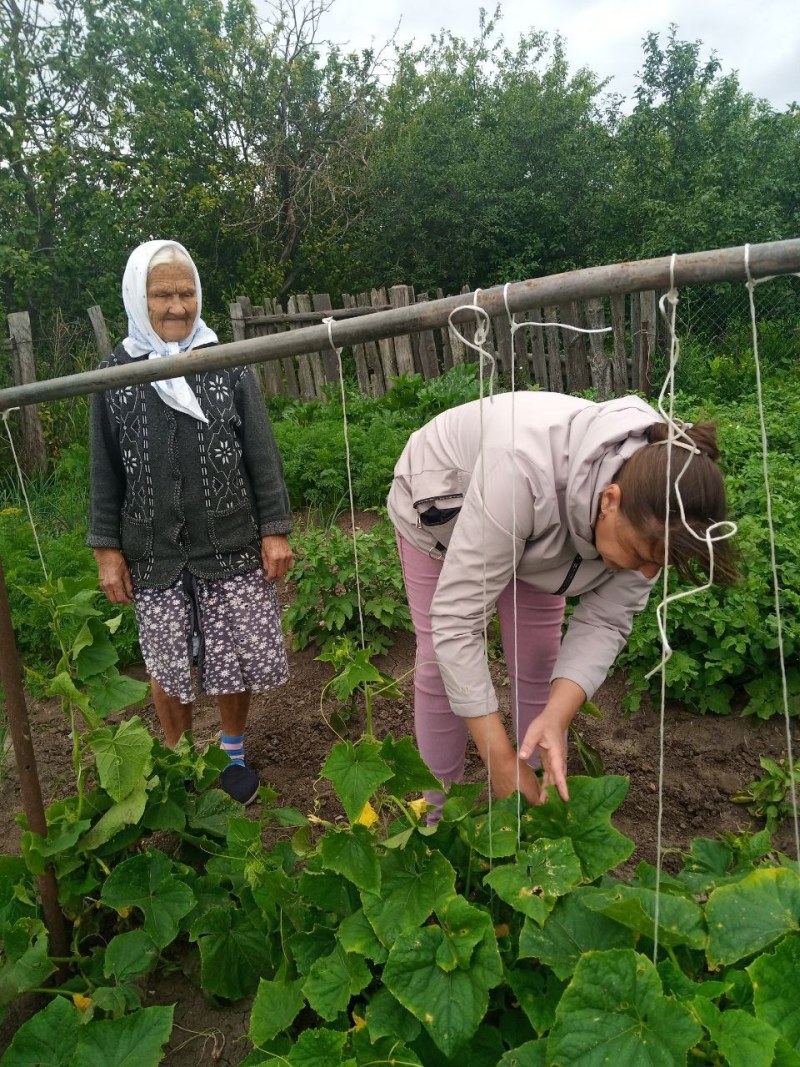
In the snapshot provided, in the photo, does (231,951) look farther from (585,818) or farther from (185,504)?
(185,504)

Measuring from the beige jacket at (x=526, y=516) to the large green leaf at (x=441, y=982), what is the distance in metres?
0.47

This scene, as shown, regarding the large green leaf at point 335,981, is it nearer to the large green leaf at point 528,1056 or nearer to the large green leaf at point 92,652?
the large green leaf at point 528,1056

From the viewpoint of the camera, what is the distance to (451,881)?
Answer: 135 centimetres

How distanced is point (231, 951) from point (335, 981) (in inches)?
16.5

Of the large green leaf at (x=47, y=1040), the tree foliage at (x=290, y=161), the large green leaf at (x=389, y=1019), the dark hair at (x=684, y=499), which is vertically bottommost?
the large green leaf at (x=47, y=1040)

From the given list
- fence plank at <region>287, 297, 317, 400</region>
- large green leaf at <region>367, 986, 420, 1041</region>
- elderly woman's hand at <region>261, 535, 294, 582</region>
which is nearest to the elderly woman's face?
elderly woman's hand at <region>261, 535, 294, 582</region>

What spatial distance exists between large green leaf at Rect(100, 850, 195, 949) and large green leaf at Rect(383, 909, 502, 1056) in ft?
2.02

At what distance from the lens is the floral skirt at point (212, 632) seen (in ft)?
8.04

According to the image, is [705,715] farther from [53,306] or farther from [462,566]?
[53,306]

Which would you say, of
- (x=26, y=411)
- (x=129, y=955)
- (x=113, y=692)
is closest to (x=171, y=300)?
(x=113, y=692)

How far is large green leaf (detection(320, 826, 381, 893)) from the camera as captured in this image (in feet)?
4.48

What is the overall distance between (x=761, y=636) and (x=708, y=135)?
11.7 meters

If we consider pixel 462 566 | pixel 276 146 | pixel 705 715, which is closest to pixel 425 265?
pixel 276 146

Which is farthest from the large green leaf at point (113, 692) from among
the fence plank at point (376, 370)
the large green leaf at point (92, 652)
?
the fence plank at point (376, 370)
